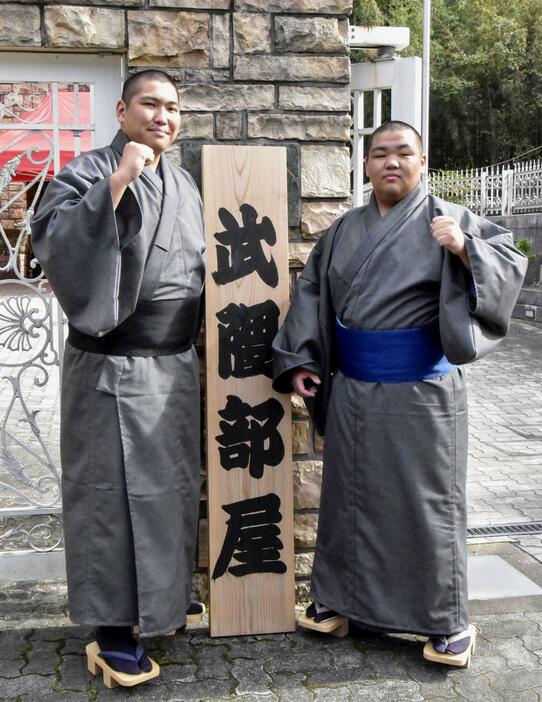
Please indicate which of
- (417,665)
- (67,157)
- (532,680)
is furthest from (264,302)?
(532,680)

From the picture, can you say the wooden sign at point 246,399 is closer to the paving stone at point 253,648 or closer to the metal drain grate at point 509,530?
the paving stone at point 253,648

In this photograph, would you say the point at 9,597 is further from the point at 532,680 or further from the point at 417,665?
the point at 532,680

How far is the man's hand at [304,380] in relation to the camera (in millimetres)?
3393

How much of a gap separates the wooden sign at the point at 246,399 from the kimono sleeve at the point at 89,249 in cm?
63

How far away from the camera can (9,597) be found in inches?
149

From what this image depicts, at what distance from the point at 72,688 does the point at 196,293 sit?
1.48m

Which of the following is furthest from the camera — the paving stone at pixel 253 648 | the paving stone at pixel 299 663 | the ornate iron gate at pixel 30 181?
the ornate iron gate at pixel 30 181

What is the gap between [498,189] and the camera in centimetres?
1664

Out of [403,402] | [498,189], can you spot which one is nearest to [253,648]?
[403,402]

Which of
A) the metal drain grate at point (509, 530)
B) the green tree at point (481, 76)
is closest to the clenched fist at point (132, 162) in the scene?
the metal drain grate at point (509, 530)

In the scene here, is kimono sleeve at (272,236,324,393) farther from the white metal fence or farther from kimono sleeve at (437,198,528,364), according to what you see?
the white metal fence

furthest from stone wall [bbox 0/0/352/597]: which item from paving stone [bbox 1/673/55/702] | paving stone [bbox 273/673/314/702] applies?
paving stone [bbox 1/673/55/702]

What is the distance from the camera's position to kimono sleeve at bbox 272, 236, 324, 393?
132 inches

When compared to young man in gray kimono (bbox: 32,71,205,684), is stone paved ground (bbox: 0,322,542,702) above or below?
below
